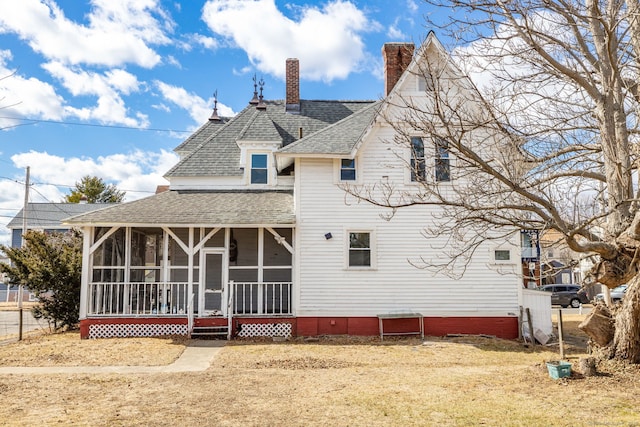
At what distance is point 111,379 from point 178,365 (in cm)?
169

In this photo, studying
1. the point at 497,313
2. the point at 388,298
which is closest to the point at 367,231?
the point at 388,298

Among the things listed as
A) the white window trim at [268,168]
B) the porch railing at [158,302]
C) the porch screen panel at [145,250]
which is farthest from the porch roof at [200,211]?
the porch screen panel at [145,250]

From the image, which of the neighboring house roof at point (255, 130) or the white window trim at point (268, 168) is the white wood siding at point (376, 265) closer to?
the white window trim at point (268, 168)

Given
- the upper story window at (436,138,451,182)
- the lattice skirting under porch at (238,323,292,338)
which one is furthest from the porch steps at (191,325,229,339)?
the upper story window at (436,138,451,182)

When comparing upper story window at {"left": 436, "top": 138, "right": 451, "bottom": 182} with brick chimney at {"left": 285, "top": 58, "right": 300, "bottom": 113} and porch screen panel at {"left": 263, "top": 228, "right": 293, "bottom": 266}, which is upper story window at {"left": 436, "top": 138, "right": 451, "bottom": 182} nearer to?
porch screen panel at {"left": 263, "top": 228, "right": 293, "bottom": 266}

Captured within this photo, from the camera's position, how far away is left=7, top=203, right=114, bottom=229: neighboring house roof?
42.6 m

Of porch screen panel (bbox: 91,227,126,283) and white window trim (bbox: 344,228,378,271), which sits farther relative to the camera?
porch screen panel (bbox: 91,227,126,283)

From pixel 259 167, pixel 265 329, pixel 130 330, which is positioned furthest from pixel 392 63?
pixel 130 330

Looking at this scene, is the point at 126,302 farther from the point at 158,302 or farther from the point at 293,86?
the point at 293,86

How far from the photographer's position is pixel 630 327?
8.98 m

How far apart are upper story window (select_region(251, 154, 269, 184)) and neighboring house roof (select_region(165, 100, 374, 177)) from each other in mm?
516

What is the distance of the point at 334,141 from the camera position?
1606 centimetres

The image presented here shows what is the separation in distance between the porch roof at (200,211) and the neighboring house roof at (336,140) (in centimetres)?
213

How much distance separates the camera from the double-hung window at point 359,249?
1580 centimetres
